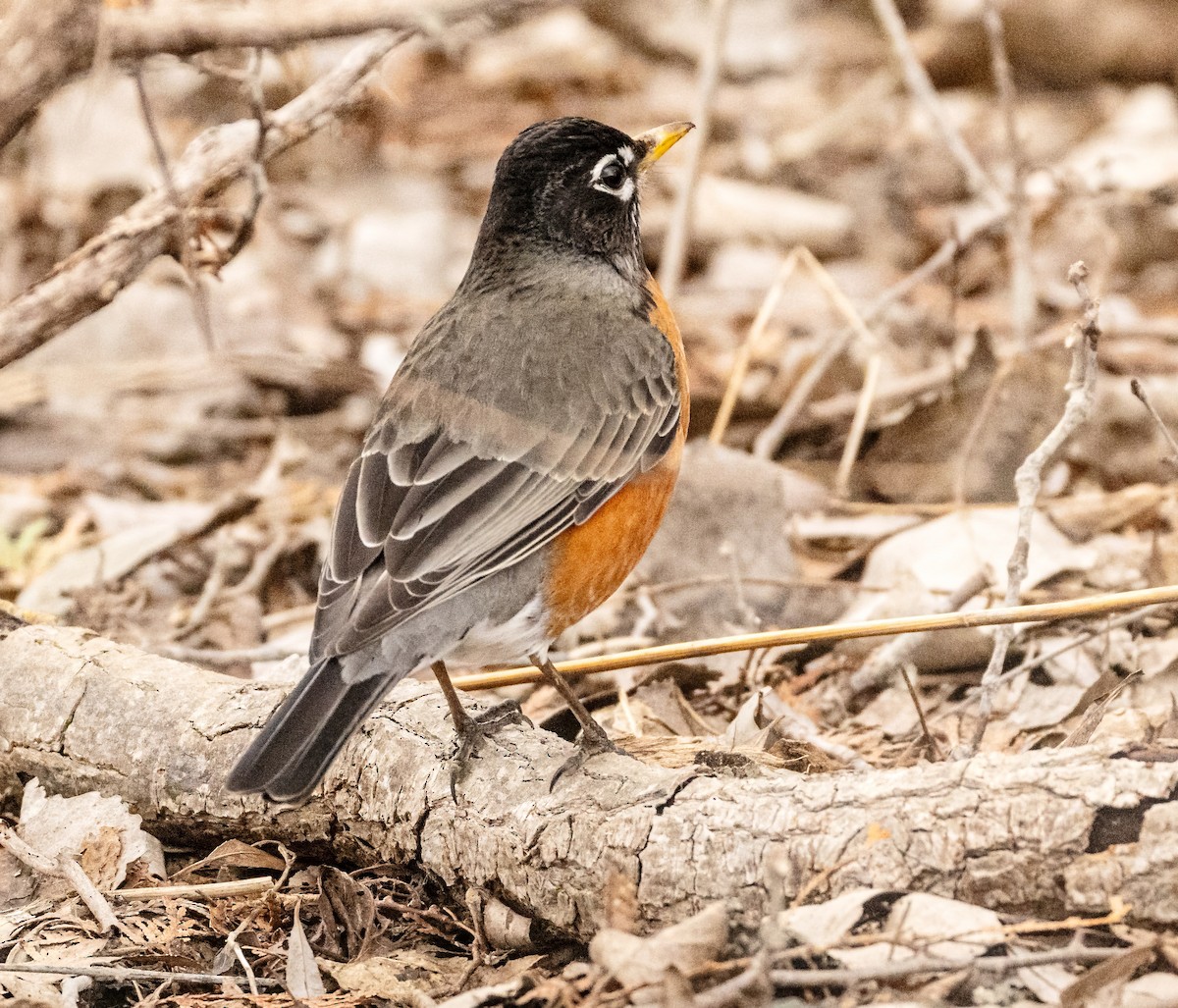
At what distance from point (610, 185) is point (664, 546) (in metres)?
1.33

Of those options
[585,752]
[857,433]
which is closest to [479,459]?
[585,752]

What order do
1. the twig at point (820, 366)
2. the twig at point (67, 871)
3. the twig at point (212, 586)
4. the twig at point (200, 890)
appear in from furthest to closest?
the twig at point (820, 366)
the twig at point (212, 586)
the twig at point (200, 890)
the twig at point (67, 871)

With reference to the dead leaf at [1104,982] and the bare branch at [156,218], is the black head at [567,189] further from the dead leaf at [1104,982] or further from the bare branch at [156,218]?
the dead leaf at [1104,982]

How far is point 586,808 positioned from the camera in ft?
9.98

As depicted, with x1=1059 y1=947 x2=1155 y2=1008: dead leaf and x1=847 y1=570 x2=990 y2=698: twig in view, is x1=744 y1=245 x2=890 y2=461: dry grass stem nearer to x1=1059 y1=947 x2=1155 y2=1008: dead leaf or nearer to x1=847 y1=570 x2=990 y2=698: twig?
x1=847 y1=570 x2=990 y2=698: twig

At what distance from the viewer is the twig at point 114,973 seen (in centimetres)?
292

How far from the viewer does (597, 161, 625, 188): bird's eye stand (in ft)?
14.8

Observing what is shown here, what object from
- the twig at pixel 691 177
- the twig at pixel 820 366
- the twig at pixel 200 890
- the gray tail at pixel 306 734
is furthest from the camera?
the twig at pixel 691 177

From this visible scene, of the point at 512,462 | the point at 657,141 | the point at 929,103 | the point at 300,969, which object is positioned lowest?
the point at 300,969

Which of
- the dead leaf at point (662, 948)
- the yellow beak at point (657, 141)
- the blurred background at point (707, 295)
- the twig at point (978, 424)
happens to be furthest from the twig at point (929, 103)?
the dead leaf at point (662, 948)

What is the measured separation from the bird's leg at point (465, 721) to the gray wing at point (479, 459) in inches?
13.1

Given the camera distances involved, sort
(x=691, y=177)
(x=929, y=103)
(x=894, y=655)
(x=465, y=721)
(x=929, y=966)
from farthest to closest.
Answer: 1. (x=691, y=177)
2. (x=929, y=103)
3. (x=894, y=655)
4. (x=465, y=721)
5. (x=929, y=966)

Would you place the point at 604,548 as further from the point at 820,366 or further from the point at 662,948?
the point at 820,366

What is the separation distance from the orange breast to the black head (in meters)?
0.82
